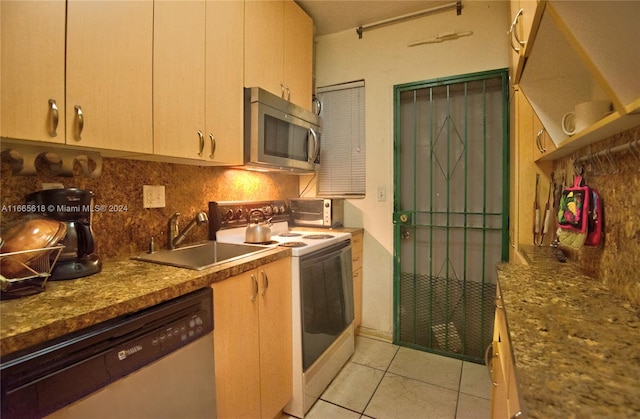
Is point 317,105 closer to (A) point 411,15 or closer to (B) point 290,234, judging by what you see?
(A) point 411,15

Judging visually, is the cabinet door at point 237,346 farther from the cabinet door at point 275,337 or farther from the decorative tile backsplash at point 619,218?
the decorative tile backsplash at point 619,218

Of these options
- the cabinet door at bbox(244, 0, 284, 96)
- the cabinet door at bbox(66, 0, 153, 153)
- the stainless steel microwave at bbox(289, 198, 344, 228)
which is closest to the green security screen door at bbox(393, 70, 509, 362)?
the stainless steel microwave at bbox(289, 198, 344, 228)

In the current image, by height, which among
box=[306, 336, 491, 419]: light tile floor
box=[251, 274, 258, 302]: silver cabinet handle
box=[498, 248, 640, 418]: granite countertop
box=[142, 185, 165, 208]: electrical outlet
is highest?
box=[142, 185, 165, 208]: electrical outlet

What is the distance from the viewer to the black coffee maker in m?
1.08

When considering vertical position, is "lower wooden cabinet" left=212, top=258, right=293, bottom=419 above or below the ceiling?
below

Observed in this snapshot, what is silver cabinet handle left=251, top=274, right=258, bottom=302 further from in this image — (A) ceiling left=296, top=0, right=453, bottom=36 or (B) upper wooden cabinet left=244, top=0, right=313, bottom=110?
(A) ceiling left=296, top=0, right=453, bottom=36

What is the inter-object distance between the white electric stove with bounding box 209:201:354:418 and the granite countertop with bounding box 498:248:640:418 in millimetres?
966

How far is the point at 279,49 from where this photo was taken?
6.93ft

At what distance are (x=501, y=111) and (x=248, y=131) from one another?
5.94 feet

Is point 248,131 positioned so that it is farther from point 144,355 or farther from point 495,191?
point 495,191

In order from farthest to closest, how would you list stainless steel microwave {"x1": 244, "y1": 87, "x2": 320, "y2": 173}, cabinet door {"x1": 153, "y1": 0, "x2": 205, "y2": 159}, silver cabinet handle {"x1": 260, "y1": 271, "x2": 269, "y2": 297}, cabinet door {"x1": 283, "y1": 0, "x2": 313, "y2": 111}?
cabinet door {"x1": 283, "y1": 0, "x2": 313, "y2": 111}
stainless steel microwave {"x1": 244, "y1": 87, "x2": 320, "y2": 173}
silver cabinet handle {"x1": 260, "y1": 271, "x2": 269, "y2": 297}
cabinet door {"x1": 153, "y1": 0, "x2": 205, "y2": 159}

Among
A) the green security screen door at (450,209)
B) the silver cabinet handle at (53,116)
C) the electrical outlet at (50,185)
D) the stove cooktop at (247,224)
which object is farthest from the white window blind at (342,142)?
the silver cabinet handle at (53,116)

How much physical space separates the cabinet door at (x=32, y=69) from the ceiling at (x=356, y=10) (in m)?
1.79

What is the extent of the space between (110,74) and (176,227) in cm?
81
